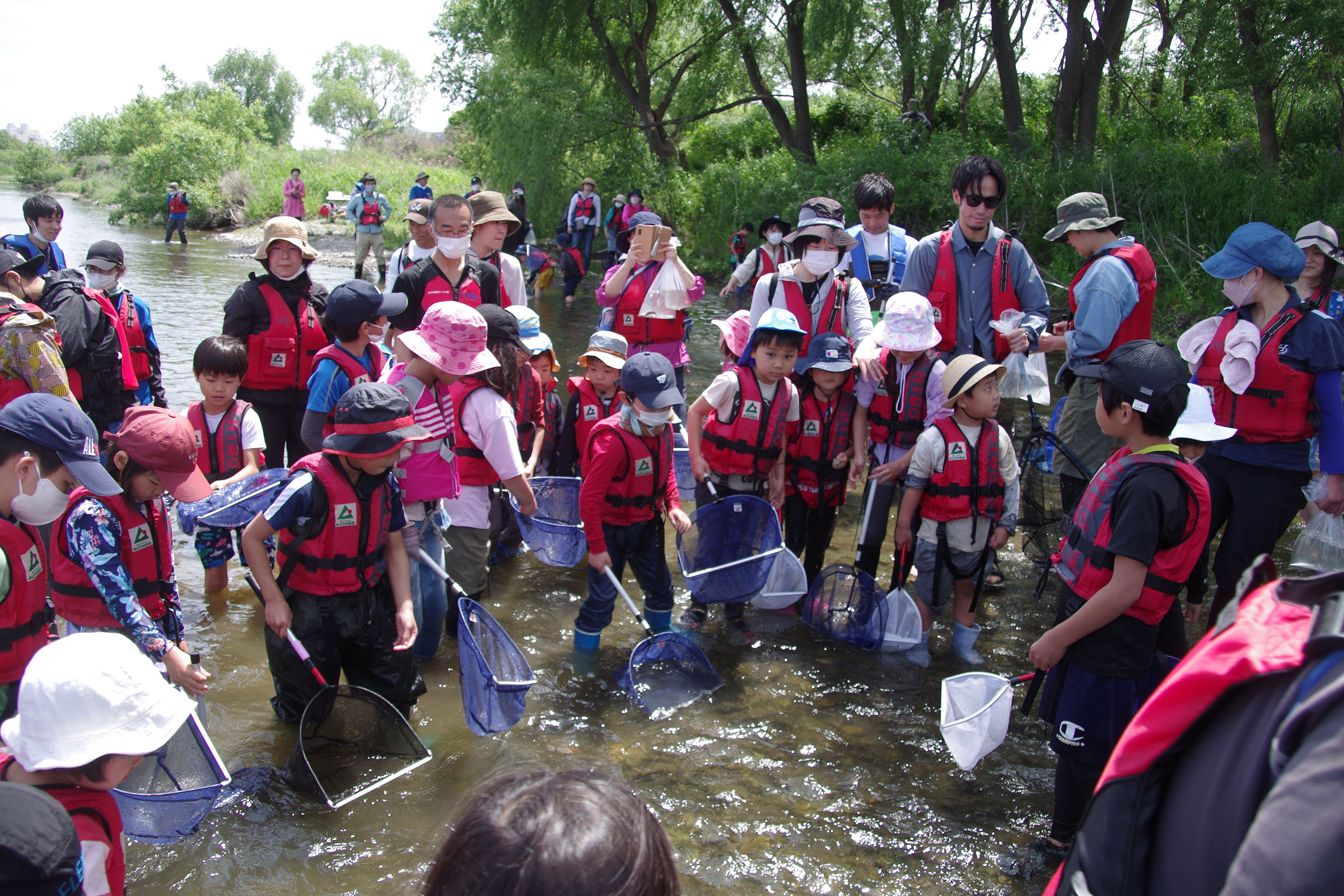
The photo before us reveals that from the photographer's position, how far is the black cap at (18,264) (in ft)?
18.2

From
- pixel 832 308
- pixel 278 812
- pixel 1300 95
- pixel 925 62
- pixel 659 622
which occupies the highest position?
pixel 925 62

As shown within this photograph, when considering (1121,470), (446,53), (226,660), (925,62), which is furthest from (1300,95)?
(446,53)

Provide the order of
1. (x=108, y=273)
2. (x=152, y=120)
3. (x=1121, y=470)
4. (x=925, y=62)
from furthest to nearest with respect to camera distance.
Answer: (x=152, y=120) < (x=925, y=62) < (x=108, y=273) < (x=1121, y=470)

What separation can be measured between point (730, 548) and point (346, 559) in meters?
2.19

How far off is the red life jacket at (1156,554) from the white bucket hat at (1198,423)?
21cm

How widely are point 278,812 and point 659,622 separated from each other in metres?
2.03

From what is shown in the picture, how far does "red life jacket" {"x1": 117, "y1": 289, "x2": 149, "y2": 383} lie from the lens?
5969 mm

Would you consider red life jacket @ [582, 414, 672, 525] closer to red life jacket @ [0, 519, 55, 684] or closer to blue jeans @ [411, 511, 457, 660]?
blue jeans @ [411, 511, 457, 660]

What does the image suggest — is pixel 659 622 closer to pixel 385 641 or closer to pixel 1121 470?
pixel 385 641

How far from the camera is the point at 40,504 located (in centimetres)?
281

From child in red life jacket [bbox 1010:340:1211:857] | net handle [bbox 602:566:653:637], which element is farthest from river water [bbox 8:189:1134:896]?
child in red life jacket [bbox 1010:340:1211:857]

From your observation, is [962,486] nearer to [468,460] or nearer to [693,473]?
[693,473]

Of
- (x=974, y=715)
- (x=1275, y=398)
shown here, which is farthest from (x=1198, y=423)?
(x=1275, y=398)

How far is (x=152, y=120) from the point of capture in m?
45.9
